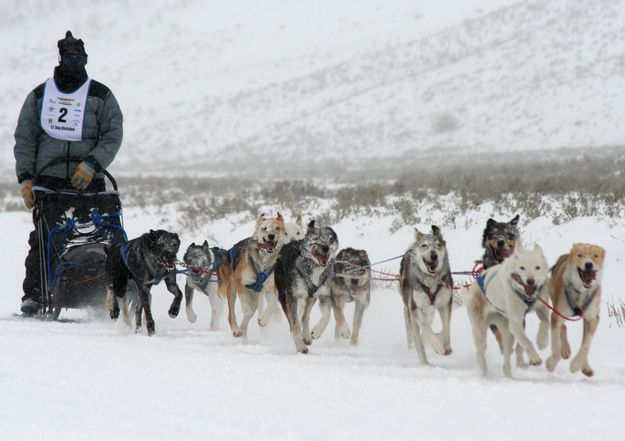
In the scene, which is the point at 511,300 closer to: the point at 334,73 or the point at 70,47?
the point at 70,47

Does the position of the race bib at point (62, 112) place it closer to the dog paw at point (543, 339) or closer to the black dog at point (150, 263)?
the black dog at point (150, 263)

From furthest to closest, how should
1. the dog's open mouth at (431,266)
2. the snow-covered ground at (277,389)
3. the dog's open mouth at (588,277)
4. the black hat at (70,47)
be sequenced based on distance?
the black hat at (70,47) → the dog's open mouth at (431,266) → the dog's open mouth at (588,277) → the snow-covered ground at (277,389)

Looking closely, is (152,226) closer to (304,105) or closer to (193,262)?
(193,262)

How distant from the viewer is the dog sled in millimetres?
6762

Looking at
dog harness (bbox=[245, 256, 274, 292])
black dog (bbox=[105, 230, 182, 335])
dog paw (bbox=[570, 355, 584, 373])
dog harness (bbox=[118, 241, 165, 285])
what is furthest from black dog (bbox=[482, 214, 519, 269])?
dog harness (bbox=[118, 241, 165, 285])

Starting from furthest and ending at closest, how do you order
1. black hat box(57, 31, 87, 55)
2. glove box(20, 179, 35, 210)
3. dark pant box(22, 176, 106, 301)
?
dark pant box(22, 176, 106, 301) < glove box(20, 179, 35, 210) < black hat box(57, 31, 87, 55)

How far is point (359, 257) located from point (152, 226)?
27.7ft

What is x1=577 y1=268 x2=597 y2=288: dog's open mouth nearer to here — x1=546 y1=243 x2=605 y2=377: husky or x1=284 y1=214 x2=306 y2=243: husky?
x1=546 y1=243 x2=605 y2=377: husky

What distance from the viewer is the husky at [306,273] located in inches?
229

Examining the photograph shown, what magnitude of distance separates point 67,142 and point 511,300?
4.22 meters

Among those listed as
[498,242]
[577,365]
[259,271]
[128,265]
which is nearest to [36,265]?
[128,265]

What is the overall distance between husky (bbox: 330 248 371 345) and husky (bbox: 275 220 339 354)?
22 cm

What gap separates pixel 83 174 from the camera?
6.50 m

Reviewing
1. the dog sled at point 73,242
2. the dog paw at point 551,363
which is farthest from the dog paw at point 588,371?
the dog sled at point 73,242
